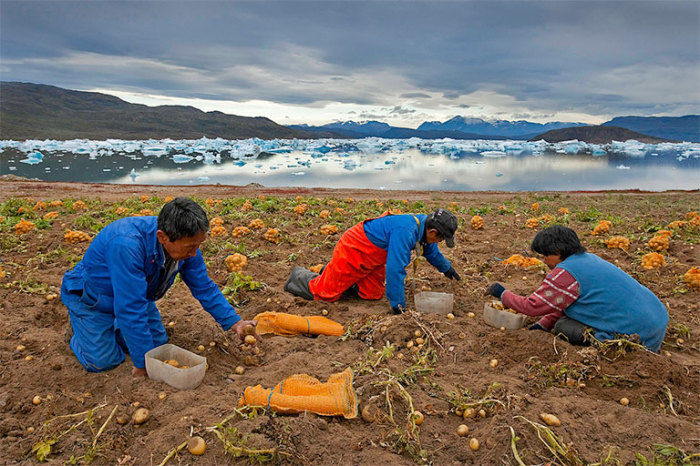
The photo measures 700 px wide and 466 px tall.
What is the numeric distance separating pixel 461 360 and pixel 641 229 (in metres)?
6.78

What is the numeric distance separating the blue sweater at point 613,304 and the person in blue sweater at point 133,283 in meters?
3.03

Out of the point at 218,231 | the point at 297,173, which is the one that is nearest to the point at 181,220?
the point at 218,231

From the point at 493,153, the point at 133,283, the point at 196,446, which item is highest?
the point at 493,153

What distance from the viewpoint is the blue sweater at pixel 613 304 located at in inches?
143

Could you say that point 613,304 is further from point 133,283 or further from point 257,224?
point 257,224

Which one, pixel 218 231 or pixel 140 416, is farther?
pixel 218 231

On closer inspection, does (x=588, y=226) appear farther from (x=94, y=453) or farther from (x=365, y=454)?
(x=94, y=453)

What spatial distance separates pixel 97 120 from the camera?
339 feet

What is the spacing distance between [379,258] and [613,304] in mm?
2434

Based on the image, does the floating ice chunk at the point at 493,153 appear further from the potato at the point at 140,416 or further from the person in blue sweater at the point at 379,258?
the potato at the point at 140,416

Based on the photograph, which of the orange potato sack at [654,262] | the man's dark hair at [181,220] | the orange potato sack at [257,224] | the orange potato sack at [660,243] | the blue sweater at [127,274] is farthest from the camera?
the orange potato sack at [257,224]

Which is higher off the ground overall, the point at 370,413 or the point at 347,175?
the point at 370,413

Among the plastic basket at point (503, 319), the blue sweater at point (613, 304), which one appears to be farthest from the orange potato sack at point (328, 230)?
the blue sweater at point (613, 304)

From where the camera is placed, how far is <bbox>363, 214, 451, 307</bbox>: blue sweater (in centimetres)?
465
